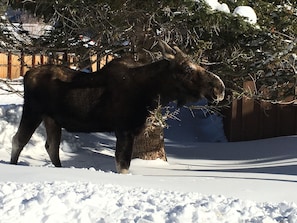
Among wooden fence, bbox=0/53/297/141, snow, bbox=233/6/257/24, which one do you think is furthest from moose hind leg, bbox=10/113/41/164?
wooden fence, bbox=0/53/297/141

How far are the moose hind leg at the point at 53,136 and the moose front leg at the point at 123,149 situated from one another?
125cm

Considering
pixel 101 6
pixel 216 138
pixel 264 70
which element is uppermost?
pixel 101 6

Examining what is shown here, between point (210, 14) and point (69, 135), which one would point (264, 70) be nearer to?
point (210, 14)

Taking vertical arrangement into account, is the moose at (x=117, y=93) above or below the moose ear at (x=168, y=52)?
below

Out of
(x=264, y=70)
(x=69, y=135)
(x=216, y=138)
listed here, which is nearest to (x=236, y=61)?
(x=264, y=70)

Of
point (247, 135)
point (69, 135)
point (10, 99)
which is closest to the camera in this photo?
point (69, 135)

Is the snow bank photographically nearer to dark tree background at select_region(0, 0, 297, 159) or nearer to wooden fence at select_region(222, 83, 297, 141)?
dark tree background at select_region(0, 0, 297, 159)

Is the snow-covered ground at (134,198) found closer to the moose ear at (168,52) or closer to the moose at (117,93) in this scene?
the moose at (117,93)

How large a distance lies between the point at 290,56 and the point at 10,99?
16561mm

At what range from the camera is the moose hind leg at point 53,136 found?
34.4 ft

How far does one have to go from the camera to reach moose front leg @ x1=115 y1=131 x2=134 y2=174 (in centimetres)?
984

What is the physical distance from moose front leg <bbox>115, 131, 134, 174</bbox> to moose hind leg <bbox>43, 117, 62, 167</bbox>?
1.25 m

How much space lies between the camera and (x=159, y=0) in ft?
32.1

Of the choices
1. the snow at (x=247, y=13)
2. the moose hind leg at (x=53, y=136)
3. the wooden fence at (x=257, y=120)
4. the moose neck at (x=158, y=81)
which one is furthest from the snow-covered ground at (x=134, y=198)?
the wooden fence at (x=257, y=120)
